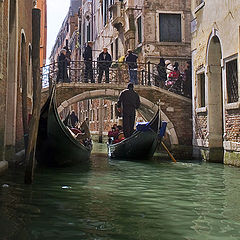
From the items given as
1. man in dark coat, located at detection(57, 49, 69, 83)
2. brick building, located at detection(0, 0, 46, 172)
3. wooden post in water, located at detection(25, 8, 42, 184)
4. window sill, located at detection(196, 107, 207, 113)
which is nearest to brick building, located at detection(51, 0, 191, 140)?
man in dark coat, located at detection(57, 49, 69, 83)

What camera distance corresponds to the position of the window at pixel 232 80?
677 cm

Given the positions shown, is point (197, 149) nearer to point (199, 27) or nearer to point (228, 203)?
point (199, 27)

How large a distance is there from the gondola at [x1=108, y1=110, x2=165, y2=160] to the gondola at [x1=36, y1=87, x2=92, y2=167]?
4.78 feet

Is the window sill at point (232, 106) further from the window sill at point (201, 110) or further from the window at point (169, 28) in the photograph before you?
the window at point (169, 28)

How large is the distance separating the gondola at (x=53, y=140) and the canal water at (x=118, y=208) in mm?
806

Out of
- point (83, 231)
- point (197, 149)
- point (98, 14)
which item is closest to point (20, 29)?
point (197, 149)

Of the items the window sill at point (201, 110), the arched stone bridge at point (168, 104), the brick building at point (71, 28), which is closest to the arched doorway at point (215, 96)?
the window sill at point (201, 110)

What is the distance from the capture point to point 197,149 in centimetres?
845

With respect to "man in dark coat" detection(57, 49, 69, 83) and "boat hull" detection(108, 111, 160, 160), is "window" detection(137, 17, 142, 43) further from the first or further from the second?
"boat hull" detection(108, 111, 160, 160)

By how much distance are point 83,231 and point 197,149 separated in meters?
6.37

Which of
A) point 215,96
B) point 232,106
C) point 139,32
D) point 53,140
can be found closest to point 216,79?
point 215,96

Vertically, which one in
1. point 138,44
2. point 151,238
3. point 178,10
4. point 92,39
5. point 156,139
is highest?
point 92,39

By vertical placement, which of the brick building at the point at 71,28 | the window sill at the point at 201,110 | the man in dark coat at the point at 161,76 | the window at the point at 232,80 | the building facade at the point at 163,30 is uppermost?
the brick building at the point at 71,28

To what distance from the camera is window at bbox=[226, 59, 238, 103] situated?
6.77 m
